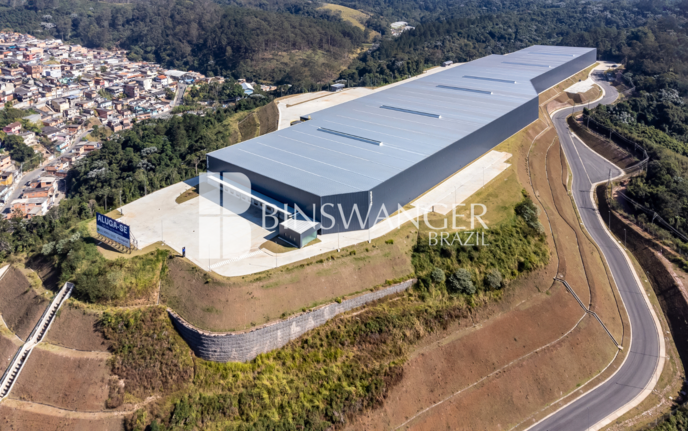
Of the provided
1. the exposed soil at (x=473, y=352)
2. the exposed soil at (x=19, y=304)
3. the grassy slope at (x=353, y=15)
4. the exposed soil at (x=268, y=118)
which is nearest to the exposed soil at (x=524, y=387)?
the exposed soil at (x=473, y=352)

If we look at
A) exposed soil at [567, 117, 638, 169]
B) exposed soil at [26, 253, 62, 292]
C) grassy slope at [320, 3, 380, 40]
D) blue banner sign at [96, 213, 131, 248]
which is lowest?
exposed soil at [26, 253, 62, 292]

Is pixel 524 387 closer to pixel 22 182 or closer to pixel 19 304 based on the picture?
pixel 19 304

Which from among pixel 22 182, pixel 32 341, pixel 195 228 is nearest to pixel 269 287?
pixel 195 228

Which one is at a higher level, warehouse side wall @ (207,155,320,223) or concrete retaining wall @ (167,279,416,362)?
warehouse side wall @ (207,155,320,223)

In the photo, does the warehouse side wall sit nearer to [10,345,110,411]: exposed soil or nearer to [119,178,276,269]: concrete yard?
[119,178,276,269]: concrete yard

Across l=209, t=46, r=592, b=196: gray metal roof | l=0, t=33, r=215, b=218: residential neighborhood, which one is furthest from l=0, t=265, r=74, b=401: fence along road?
l=0, t=33, r=215, b=218: residential neighborhood

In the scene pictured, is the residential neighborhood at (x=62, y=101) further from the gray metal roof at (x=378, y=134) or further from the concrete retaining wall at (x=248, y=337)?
the concrete retaining wall at (x=248, y=337)
